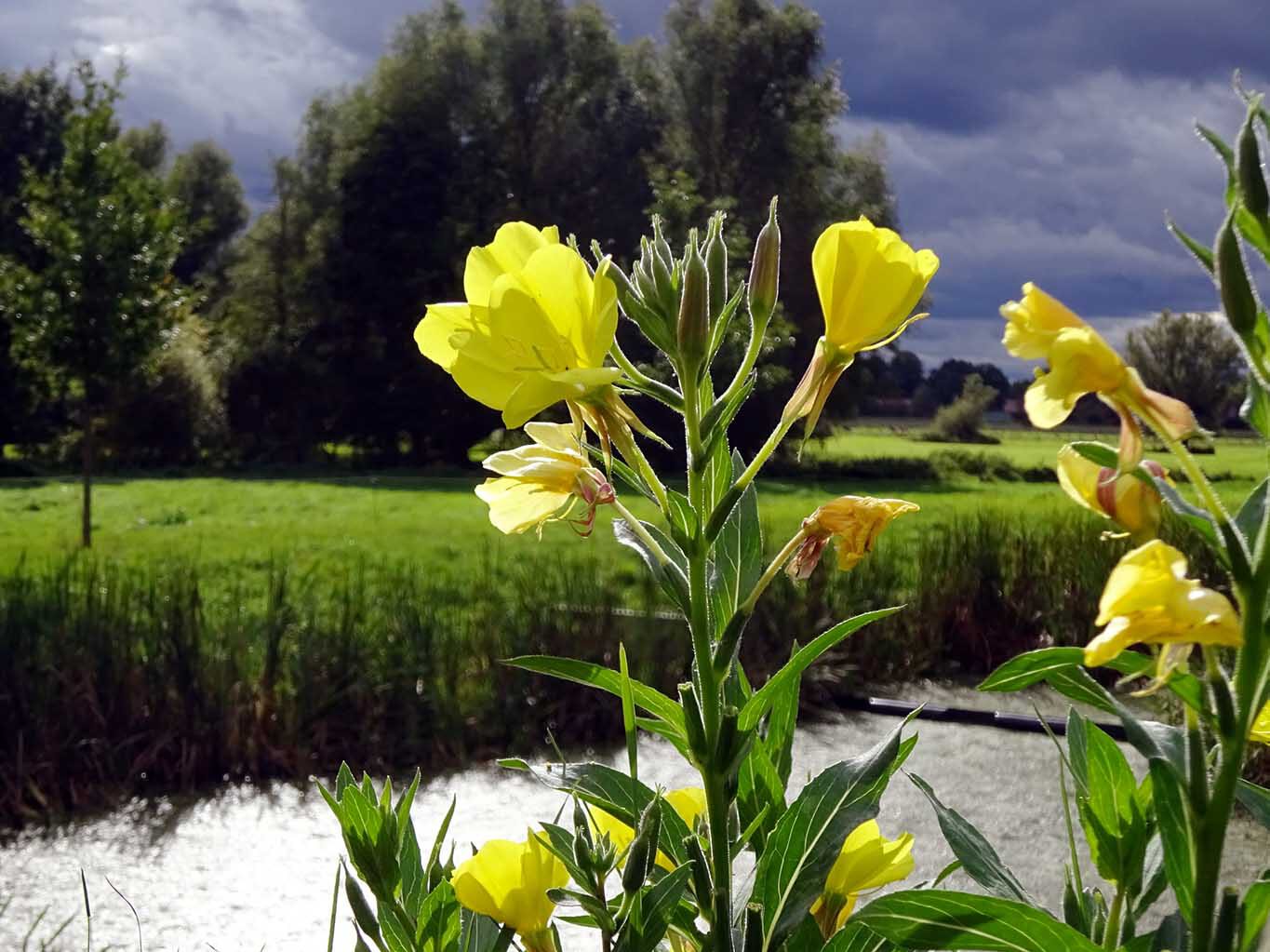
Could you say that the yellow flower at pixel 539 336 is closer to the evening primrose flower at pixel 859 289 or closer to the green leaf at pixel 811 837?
the evening primrose flower at pixel 859 289

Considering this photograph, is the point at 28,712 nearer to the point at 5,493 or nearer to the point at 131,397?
the point at 5,493

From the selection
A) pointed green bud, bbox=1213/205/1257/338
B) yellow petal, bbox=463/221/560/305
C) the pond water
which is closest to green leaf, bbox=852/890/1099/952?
pointed green bud, bbox=1213/205/1257/338

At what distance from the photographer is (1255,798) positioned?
1.74ft

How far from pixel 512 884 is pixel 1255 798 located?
37cm

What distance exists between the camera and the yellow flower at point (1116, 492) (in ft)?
1.48

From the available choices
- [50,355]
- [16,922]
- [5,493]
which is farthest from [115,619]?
[5,493]

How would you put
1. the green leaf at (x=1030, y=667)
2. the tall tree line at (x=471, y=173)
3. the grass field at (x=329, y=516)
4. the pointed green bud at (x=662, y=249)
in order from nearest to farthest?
the green leaf at (x=1030, y=667)
the pointed green bud at (x=662, y=249)
the grass field at (x=329, y=516)
the tall tree line at (x=471, y=173)

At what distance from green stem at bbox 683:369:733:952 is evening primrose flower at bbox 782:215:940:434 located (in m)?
0.10

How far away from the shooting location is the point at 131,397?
16.5 m

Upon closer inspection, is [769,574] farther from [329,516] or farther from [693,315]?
[329,516]

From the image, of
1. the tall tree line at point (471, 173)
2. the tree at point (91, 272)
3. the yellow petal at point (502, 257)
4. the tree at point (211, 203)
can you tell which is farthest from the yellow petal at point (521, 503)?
the tree at point (211, 203)

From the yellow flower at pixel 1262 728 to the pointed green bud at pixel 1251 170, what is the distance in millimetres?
237

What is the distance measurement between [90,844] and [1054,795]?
262cm

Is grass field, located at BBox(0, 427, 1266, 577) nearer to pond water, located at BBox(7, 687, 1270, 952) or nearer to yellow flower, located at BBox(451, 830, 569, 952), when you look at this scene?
pond water, located at BBox(7, 687, 1270, 952)
